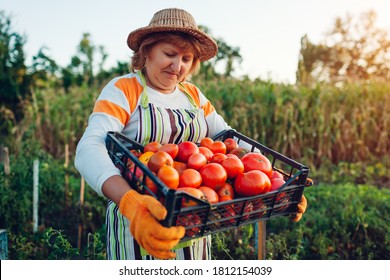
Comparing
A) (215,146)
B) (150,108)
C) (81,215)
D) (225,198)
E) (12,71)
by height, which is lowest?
(81,215)

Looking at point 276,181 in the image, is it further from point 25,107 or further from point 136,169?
point 25,107

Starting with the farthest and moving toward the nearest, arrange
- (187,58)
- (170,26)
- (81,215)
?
(81,215) < (187,58) < (170,26)

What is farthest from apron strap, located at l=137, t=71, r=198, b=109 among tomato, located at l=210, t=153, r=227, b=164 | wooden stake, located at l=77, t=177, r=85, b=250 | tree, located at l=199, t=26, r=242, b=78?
tree, located at l=199, t=26, r=242, b=78

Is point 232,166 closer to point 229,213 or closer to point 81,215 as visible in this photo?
point 229,213

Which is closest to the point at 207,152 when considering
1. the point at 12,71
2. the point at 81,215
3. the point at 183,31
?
the point at 183,31

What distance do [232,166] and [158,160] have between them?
0.30 metres

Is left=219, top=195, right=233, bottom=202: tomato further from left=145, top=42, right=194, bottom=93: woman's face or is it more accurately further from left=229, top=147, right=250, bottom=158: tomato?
left=145, top=42, right=194, bottom=93: woman's face

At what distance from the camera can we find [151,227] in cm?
132

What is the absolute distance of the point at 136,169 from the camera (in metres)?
1.50

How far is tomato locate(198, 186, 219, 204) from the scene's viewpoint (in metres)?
1.45

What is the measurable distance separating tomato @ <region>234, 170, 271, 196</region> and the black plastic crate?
0.09 ft

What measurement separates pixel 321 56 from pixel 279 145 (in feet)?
56.2

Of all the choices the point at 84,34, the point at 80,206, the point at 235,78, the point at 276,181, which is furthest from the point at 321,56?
the point at 276,181

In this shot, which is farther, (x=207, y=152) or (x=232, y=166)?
(x=207, y=152)
